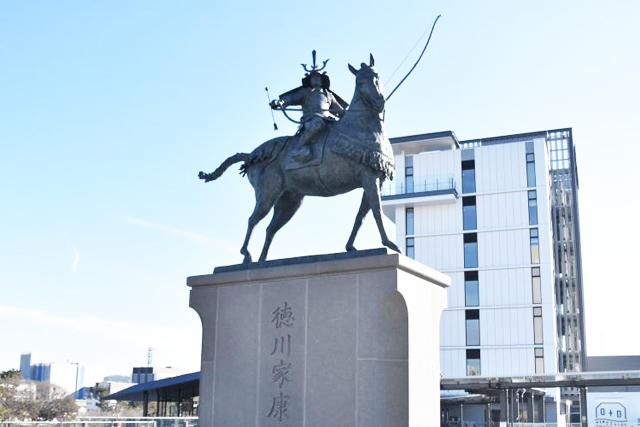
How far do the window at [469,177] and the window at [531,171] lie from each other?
357 centimetres

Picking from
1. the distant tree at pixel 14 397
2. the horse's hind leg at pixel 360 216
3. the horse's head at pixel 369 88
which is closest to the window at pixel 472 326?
the distant tree at pixel 14 397

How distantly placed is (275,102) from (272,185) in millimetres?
1102

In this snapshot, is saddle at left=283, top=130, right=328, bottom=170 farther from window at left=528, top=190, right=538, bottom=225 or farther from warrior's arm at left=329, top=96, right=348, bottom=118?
window at left=528, top=190, right=538, bottom=225

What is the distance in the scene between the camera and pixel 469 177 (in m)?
50.2

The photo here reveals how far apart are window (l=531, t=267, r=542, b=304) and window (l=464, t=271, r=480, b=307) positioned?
3570 mm

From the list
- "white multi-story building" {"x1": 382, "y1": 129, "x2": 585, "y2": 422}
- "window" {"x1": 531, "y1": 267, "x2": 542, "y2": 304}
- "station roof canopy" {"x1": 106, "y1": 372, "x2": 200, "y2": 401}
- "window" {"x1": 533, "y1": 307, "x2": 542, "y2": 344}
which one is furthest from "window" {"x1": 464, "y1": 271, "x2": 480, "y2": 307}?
"station roof canopy" {"x1": 106, "y1": 372, "x2": 200, "y2": 401}

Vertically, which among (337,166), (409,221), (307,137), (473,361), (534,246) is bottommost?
(473,361)

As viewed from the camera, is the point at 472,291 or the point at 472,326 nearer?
the point at 472,326

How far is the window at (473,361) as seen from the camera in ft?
154

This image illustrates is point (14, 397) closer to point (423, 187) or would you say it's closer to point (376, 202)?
point (423, 187)

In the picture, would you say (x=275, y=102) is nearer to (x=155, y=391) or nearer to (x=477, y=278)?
(x=155, y=391)

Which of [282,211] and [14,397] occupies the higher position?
[282,211]

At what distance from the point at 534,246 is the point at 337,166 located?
136 feet

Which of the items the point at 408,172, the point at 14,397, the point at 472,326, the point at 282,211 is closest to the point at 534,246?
A: the point at 472,326
